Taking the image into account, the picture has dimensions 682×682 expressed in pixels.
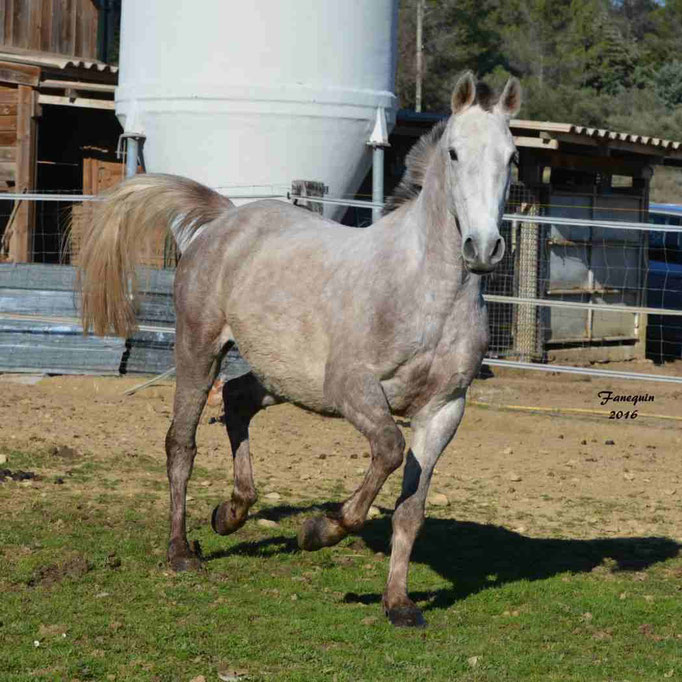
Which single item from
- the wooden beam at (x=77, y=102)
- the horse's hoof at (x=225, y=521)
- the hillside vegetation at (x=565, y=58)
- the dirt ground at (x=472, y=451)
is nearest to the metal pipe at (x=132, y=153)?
the wooden beam at (x=77, y=102)

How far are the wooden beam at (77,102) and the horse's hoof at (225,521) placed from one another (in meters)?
8.81

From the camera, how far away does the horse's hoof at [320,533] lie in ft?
16.1

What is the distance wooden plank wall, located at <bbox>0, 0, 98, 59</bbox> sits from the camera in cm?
1850

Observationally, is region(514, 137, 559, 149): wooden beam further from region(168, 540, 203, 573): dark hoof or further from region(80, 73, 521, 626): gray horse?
region(168, 540, 203, 573): dark hoof

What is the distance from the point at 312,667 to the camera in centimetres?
436

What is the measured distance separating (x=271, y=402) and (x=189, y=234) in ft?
3.60

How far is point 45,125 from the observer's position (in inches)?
650

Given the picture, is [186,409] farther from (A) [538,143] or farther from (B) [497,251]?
(A) [538,143]

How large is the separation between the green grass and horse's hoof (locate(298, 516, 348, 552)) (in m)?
0.33

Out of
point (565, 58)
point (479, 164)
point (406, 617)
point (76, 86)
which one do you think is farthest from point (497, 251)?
point (565, 58)

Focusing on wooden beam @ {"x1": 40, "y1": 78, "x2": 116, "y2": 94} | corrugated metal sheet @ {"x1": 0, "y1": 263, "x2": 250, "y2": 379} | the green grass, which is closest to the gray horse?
the green grass

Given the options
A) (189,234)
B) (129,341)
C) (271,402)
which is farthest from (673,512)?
(129,341)

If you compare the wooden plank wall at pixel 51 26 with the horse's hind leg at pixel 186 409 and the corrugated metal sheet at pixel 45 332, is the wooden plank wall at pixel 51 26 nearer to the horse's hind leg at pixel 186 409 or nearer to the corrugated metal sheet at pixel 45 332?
the corrugated metal sheet at pixel 45 332

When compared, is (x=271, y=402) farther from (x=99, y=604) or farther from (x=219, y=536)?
(x=99, y=604)
